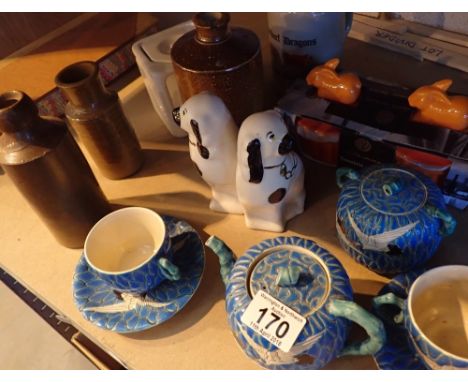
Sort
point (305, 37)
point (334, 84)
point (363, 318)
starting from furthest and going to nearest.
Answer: point (305, 37) → point (334, 84) → point (363, 318)

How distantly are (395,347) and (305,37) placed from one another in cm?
51

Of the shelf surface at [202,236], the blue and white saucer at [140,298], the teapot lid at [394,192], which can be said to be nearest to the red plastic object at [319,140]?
the shelf surface at [202,236]

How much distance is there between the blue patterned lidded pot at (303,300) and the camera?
41 cm

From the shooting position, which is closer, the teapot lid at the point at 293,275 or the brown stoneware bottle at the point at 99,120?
the teapot lid at the point at 293,275

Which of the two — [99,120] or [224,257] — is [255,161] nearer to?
[224,257]

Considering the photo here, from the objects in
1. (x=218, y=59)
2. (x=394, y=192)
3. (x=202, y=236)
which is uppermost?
(x=218, y=59)

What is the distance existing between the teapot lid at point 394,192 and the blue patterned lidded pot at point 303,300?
0.09 meters

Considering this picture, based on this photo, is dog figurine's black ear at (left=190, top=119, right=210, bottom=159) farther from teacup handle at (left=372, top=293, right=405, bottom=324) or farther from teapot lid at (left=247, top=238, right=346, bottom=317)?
teacup handle at (left=372, top=293, right=405, bottom=324)

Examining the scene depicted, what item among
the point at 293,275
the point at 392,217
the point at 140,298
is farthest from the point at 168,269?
the point at 392,217

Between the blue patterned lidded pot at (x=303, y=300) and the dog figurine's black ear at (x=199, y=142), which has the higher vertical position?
the dog figurine's black ear at (x=199, y=142)

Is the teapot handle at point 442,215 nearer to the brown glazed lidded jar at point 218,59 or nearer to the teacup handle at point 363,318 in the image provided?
the teacup handle at point 363,318

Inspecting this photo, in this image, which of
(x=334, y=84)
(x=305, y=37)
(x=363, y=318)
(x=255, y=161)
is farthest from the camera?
(x=305, y=37)

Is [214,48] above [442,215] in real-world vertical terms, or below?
above

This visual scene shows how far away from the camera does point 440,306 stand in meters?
0.46
